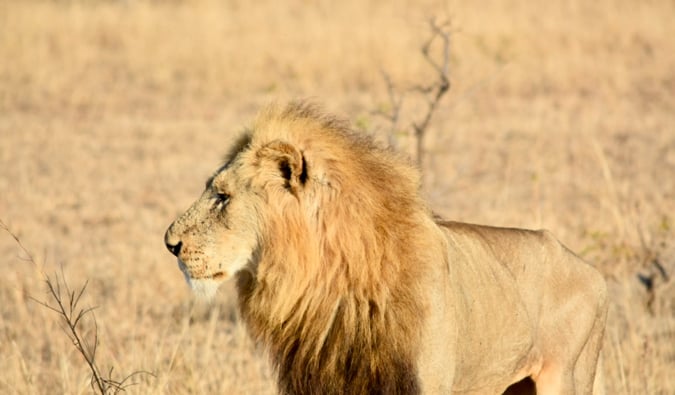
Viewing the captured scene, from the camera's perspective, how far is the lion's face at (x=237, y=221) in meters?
3.64

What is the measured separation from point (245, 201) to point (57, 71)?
13.3 meters

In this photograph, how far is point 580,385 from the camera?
4.25 m

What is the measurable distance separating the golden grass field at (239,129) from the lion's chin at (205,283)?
1117 mm

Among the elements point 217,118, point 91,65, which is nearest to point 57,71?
point 91,65

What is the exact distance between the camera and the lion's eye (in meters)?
3.73

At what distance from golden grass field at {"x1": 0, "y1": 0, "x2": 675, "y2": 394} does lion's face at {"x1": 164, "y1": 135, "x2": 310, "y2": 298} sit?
120cm

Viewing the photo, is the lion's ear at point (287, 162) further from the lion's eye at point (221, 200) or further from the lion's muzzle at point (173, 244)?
the lion's muzzle at point (173, 244)

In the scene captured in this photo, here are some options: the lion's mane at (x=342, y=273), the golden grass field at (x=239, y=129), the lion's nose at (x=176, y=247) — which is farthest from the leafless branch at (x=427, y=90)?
the lion's nose at (x=176, y=247)

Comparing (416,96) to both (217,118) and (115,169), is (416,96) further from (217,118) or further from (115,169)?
(115,169)

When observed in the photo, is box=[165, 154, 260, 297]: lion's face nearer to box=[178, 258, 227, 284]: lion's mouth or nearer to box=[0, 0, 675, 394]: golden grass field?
box=[178, 258, 227, 284]: lion's mouth

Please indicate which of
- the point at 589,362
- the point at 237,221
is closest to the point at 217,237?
the point at 237,221

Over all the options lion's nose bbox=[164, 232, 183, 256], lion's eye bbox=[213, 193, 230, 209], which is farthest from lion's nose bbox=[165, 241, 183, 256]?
lion's eye bbox=[213, 193, 230, 209]

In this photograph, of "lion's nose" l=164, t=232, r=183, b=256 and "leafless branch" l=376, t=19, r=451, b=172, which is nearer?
"lion's nose" l=164, t=232, r=183, b=256

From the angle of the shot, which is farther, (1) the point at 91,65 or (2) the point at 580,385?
(1) the point at 91,65
